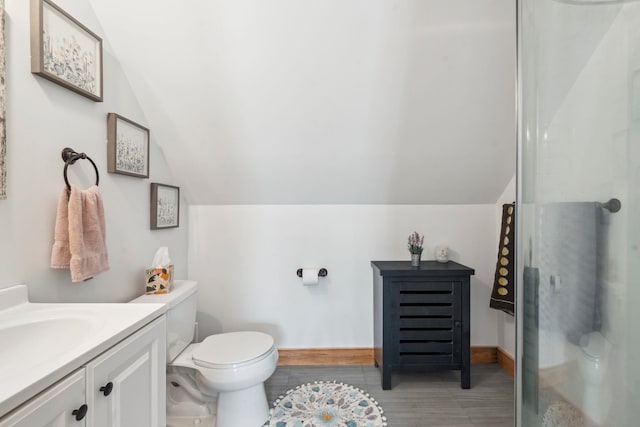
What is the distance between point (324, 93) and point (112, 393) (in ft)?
4.96

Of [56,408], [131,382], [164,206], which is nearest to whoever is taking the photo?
[56,408]

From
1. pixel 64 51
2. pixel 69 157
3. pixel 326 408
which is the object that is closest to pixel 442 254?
pixel 326 408

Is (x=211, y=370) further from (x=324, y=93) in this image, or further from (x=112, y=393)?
(x=324, y=93)

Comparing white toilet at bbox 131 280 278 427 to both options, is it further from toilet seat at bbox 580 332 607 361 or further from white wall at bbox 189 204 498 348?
toilet seat at bbox 580 332 607 361

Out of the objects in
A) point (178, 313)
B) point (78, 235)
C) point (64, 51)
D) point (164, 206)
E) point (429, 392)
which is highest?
point (64, 51)

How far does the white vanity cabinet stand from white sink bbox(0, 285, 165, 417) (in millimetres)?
26

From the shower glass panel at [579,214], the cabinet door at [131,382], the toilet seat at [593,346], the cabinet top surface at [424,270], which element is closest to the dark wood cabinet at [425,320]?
the cabinet top surface at [424,270]

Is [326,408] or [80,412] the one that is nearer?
[80,412]

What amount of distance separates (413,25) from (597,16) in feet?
2.85

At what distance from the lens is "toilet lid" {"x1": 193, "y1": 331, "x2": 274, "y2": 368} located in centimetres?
143

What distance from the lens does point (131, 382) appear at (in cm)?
82

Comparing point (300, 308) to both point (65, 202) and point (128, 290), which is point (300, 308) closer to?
point (128, 290)

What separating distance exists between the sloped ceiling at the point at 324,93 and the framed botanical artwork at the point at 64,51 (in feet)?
0.47

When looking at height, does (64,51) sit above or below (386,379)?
above
